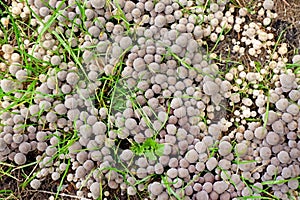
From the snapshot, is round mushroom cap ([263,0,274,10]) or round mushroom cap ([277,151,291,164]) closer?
round mushroom cap ([277,151,291,164])

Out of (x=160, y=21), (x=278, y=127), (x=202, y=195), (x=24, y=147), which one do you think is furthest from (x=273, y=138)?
(x=24, y=147)

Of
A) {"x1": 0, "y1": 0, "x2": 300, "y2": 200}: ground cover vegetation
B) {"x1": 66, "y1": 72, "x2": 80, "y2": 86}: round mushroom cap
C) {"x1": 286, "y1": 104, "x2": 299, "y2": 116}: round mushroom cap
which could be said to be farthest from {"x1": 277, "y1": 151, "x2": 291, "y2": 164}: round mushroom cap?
{"x1": 66, "y1": 72, "x2": 80, "y2": 86}: round mushroom cap

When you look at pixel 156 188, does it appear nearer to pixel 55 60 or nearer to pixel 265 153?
pixel 265 153

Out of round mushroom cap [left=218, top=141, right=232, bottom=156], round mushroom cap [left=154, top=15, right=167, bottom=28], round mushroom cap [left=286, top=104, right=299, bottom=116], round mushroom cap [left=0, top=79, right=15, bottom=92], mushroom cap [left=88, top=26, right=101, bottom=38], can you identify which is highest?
round mushroom cap [left=154, top=15, right=167, bottom=28]

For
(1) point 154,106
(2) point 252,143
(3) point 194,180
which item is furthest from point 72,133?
(2) point 252,143

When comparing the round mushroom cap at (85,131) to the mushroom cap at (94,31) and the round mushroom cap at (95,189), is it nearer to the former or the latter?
the round mushroom cap at (95,189)

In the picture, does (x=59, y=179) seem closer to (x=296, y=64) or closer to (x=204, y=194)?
(x=204, y=194)

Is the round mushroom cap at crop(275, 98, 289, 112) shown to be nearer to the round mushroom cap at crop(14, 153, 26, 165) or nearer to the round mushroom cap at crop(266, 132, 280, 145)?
the round mushroom cap at crop(266, 132, 280, 145)

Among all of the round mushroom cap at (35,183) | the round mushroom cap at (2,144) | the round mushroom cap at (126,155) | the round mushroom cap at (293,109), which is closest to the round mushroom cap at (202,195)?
the round mushroom cap at (126,155)

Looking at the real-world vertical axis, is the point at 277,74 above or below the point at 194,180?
above
